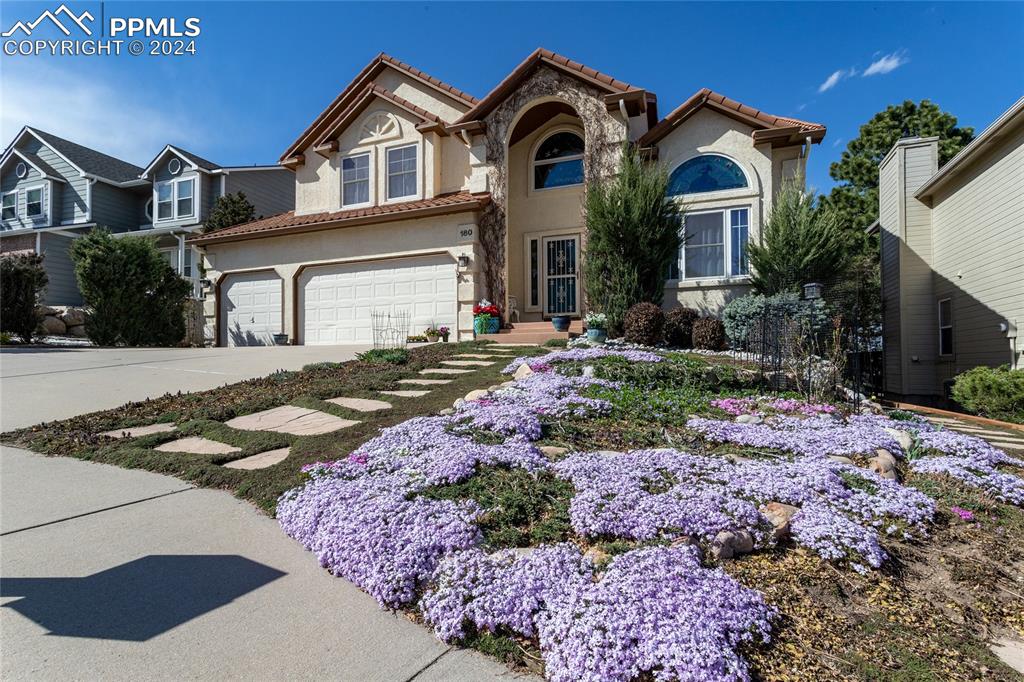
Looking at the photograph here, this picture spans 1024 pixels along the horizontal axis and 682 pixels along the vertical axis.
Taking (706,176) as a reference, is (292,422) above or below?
below

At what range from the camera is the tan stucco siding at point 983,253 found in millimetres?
8734

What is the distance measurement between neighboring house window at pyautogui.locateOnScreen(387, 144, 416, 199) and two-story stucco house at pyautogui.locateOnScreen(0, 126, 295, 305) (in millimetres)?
10751

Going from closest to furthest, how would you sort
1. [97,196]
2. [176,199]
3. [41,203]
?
1. [176,199]
2. [97,196]
3. [41,203]

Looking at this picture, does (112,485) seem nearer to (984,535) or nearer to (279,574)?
(279,574)

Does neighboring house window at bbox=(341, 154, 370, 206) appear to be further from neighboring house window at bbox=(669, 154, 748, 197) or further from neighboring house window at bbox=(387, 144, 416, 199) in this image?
neighboring house window at bbox=(669, 154, 748, 197)

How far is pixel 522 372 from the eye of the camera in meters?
6.52

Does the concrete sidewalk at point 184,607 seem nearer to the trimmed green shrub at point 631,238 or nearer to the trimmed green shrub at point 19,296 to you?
the trimmed green shrub at point 631,238

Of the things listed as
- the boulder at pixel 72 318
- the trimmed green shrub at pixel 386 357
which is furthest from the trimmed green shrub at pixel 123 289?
the trimmed green shrub at pixel 386 357

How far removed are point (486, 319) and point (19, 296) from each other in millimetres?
13054

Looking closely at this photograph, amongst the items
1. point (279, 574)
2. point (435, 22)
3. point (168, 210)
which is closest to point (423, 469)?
point (279, 574)

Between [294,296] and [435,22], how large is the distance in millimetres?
7876

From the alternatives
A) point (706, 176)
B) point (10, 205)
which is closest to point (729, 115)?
point (706, 176)

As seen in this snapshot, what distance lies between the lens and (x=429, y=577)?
89.7 inches

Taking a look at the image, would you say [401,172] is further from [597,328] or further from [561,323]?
[597,328]
